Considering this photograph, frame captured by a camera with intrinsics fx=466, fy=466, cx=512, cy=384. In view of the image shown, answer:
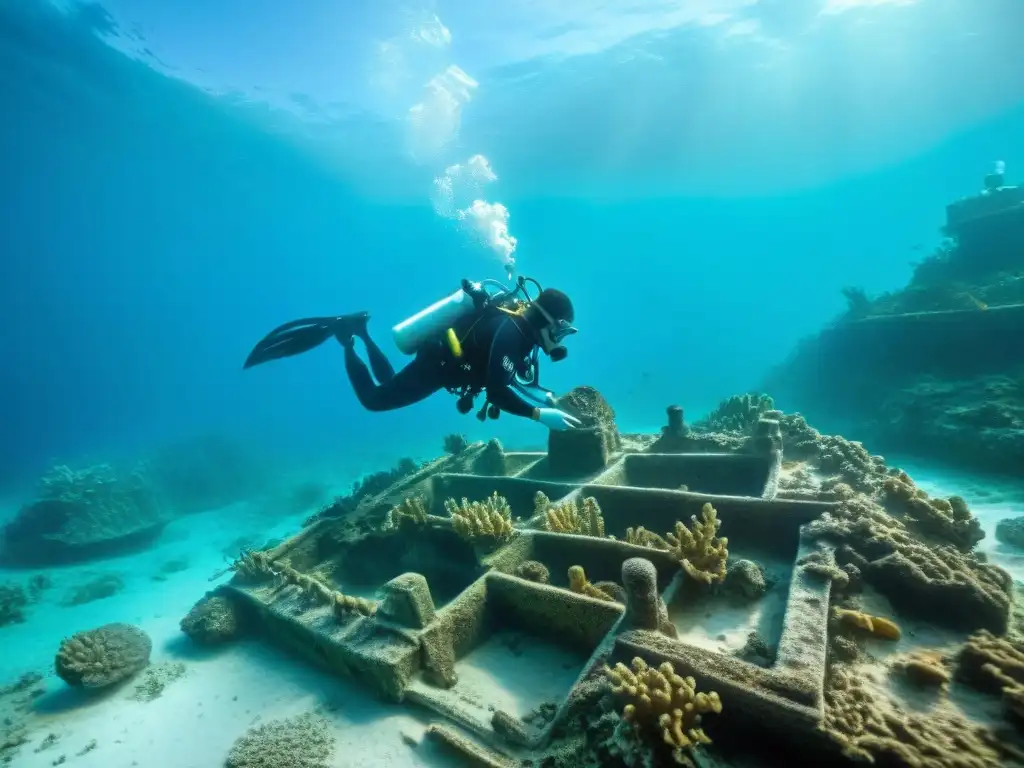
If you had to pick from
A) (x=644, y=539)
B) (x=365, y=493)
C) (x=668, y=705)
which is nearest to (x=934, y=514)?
(x=644, y=539)

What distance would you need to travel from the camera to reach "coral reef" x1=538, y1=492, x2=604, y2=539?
25.7 ft

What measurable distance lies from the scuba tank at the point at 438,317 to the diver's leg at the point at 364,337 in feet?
4.92

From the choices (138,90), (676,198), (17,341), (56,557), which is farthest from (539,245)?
(17,341)

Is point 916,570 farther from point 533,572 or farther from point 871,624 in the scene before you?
point 533,572

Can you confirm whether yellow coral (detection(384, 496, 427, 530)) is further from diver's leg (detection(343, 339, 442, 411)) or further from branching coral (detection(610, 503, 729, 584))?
branching coral (detection(610, 503, 729, 584))

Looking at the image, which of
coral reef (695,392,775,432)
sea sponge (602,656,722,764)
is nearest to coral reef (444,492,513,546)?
sea sponge (602,656,722,764)

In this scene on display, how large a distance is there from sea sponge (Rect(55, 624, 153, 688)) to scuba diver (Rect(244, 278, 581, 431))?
540 centimetres

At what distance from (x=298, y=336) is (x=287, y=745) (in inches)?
246

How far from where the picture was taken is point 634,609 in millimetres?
4871

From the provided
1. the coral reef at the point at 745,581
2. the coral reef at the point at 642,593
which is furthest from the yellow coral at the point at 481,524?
the coral reef at the point at 745,581

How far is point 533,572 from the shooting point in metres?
6.99

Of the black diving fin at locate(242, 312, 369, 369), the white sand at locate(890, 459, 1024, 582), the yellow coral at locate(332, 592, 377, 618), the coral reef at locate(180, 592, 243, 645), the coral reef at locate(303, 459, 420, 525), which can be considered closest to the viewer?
the yellow coral at locate(332, 592, 377, 618)

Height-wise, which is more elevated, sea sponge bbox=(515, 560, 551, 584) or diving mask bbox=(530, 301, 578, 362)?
diving mask bbox=(530, 301, 578, 362)

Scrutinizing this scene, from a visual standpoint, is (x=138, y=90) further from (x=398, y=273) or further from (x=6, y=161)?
(x=398, y=273)
